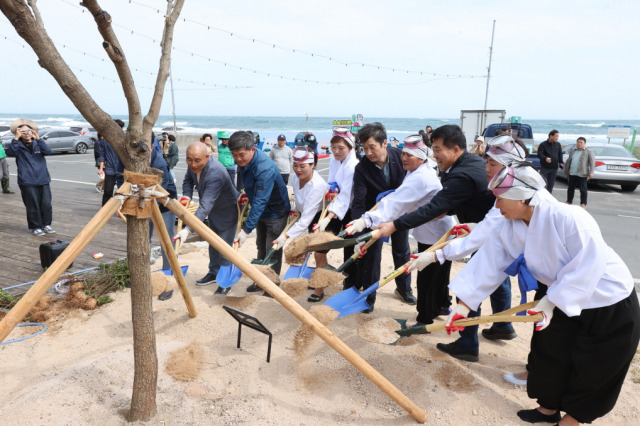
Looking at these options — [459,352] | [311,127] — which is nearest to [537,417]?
[459,352]

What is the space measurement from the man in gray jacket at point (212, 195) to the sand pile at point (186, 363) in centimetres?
102

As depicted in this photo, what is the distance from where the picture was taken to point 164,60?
211 cm

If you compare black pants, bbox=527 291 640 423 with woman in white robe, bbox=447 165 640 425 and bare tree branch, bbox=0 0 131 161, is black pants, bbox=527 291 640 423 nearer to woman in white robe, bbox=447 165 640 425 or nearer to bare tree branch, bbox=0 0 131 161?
woman in white robe, bbox=447 165 640 425

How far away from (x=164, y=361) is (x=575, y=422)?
270 centimetres

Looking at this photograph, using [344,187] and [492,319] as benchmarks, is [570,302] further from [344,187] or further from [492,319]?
[344,187]

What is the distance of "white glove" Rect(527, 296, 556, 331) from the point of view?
7.25 ft

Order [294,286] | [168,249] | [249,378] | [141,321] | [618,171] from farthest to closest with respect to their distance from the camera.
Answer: [618,171], [294,286], [249,378], [168,249], [141,321]

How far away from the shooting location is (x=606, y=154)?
1212 centimetres

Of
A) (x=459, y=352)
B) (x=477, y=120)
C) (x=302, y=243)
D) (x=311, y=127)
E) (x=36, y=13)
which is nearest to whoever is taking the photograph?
(x=36, y=13)

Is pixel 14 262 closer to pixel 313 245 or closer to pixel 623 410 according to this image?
pixel 313 245

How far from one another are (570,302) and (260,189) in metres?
2.65

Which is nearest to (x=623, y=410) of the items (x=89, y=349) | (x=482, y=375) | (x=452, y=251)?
(x=482, y=375)

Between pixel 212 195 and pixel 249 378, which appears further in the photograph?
pixel 212 195

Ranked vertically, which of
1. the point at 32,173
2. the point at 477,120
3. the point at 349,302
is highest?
the point at 477,120
